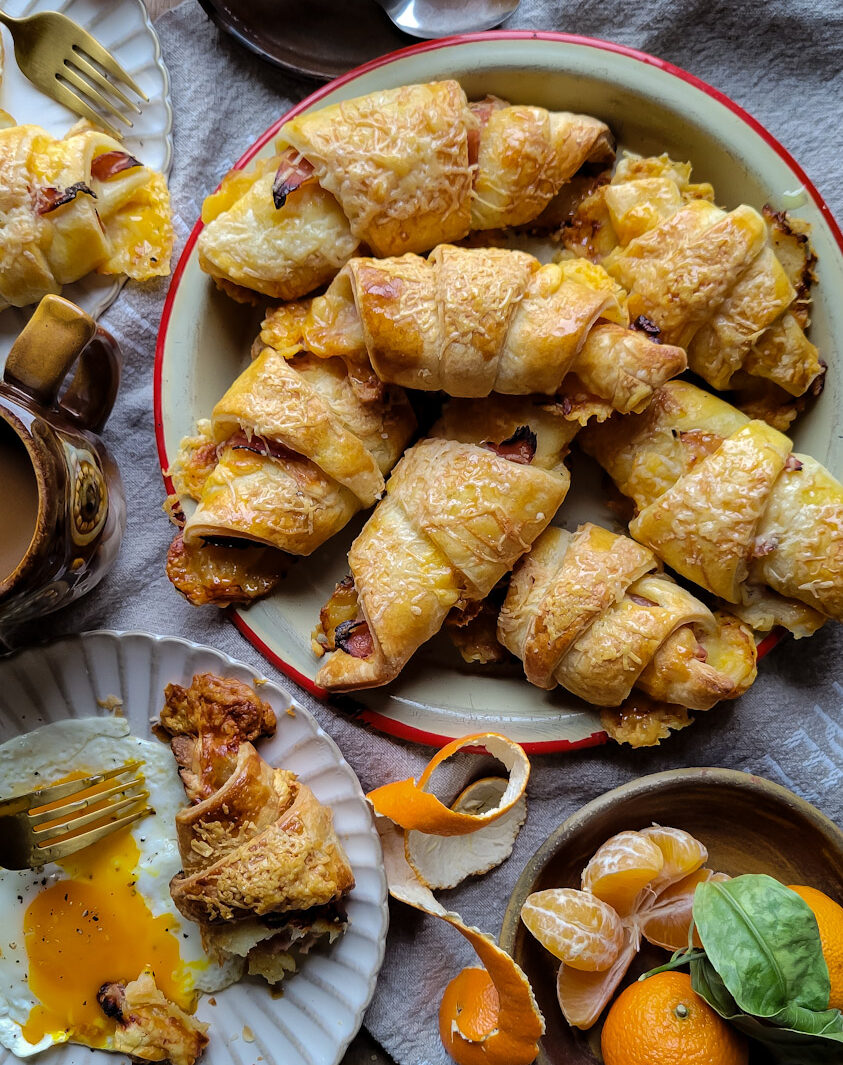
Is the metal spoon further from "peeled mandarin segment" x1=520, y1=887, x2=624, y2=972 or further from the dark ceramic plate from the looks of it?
"peeled mandarin segment" x1=520, y1=887, x2=624, y2=972

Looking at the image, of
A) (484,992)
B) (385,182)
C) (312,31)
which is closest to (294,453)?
(385,182)

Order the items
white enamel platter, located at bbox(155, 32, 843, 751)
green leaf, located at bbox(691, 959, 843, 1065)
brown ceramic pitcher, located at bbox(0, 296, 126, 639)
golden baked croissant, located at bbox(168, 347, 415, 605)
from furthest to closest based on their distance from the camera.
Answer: white enamel platter, located at bbox(155, 32, 843, 751) → golden baked croissant, located at bbox(168, 347, 415, 605) → brown ceramic pitcher, located at bbox(0, 296, 126, 639) → green leaf, located at bbox(691, 959, 843, 1065)

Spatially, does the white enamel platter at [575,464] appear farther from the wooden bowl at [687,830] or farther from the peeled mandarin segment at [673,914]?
the peeled mandarin segment at [673,914]

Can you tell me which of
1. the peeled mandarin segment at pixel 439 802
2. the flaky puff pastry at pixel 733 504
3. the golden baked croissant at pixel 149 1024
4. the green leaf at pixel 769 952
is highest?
the flaky puff pastry at pixel 733 504

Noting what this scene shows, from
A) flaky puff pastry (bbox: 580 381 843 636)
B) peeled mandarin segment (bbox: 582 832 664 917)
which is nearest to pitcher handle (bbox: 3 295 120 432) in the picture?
flaky puff pastry (bbox: 580 381 843 636)

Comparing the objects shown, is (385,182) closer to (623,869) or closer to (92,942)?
(623,869)

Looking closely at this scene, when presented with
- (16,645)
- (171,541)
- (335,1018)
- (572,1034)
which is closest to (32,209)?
(171,541)

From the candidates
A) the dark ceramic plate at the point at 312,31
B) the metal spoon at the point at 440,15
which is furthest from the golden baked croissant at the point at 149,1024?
the metal spoon at the point at 440,15
